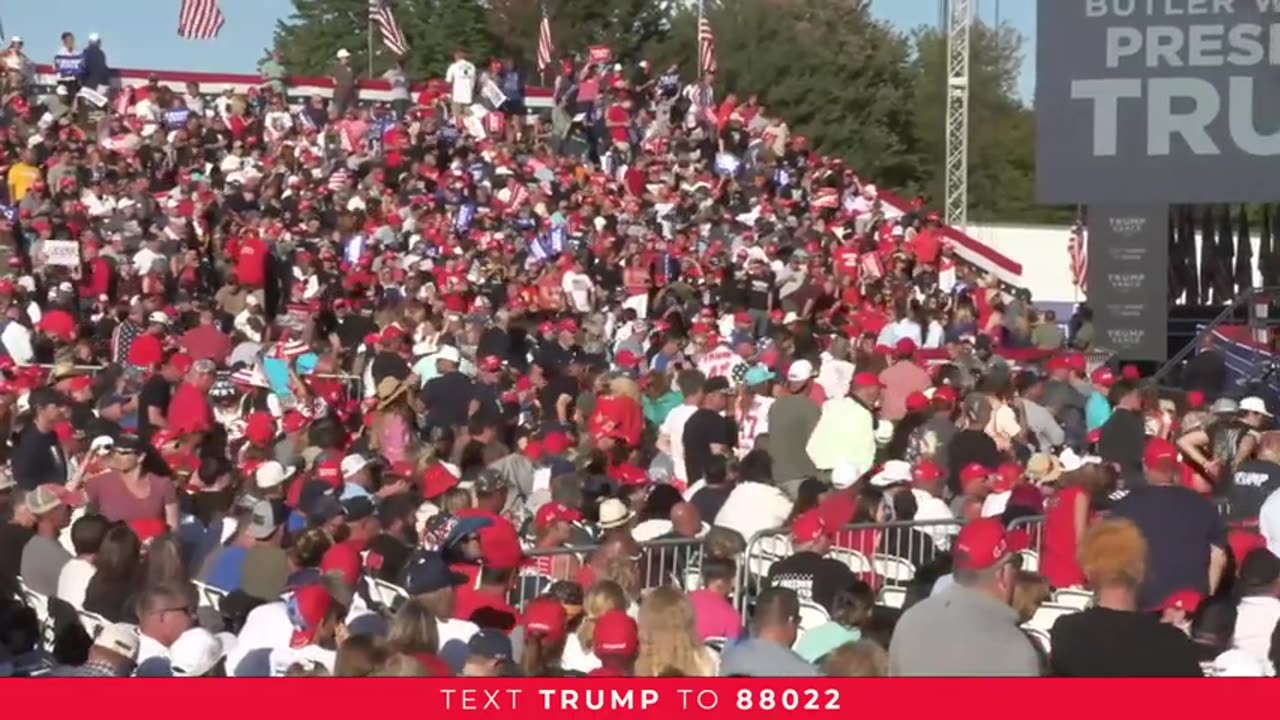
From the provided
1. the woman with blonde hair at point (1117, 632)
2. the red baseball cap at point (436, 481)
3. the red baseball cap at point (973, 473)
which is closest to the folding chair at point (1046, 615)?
the red baseball cap at point (973, 473)

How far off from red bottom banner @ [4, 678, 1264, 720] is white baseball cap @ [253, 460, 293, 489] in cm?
440

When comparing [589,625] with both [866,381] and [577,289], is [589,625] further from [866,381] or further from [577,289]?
[577,289]

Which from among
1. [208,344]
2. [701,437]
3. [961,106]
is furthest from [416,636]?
[961,106]

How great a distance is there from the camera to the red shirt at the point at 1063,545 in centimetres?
1179

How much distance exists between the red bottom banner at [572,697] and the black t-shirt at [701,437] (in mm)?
7174

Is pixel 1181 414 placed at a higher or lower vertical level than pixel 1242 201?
lower

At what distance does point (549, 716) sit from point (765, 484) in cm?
520

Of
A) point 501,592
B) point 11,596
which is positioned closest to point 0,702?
point 11,596

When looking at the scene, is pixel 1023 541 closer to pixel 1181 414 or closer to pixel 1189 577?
pixel 1189 577

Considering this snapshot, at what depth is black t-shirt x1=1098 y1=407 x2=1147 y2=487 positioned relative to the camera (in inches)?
622

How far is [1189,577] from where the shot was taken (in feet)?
33.6

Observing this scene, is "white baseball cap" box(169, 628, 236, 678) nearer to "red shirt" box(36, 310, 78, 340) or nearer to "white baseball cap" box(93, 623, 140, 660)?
"white baseball cap" box(93, 623, 140, 660)

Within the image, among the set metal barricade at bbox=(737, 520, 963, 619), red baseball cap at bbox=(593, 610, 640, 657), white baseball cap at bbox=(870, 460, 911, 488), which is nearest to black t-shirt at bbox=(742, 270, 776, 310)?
white baseball cap at bbox=(870, 460, 911, 488)

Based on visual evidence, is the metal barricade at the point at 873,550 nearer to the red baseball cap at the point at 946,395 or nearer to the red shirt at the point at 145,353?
the red baseball cap at the point at 946,395
